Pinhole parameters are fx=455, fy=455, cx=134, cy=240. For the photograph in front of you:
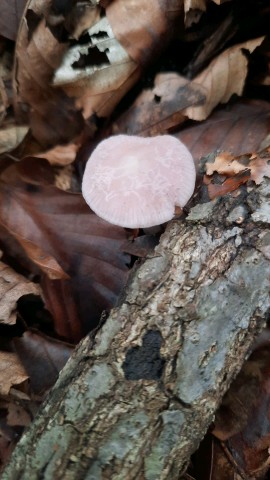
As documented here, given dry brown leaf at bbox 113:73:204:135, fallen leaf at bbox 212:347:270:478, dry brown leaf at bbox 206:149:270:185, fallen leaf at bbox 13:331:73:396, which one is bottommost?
fallen leaf at bbox 212:347:270:478

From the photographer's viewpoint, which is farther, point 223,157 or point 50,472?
point 223,157

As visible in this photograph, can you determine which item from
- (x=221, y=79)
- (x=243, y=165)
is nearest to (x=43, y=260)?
(x=243, y=165)

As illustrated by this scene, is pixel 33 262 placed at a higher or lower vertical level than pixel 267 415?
higher

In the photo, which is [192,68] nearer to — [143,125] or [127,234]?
[143,125]

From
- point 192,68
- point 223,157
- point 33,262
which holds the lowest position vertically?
point 33,262

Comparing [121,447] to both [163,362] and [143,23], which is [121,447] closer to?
[163,362]

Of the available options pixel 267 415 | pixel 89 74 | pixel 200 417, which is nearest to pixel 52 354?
pixel 200 417

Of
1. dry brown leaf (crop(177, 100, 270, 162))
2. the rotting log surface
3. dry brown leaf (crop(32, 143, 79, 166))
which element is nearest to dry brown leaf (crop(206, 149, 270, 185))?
the rotting log surface

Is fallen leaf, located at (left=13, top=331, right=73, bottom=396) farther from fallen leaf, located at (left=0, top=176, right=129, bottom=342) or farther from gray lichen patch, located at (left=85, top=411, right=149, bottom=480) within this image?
gray lichen patch, located at (left=85, top=411, right=149, bottom=480)
